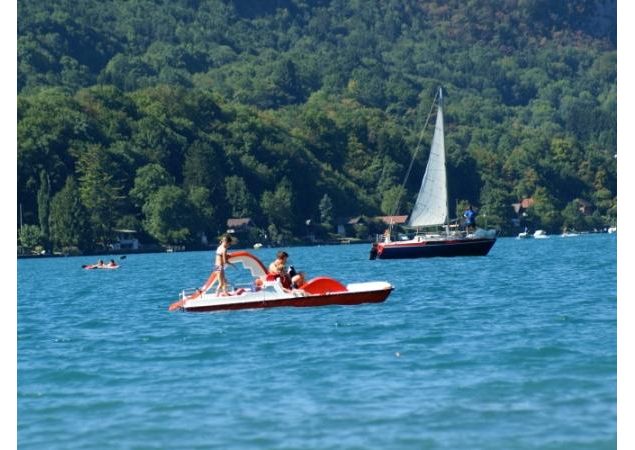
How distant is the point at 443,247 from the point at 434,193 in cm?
1043

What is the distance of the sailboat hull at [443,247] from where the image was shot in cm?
10550

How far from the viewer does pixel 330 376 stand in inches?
1233

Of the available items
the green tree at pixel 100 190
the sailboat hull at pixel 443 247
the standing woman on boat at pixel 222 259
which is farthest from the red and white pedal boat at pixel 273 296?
the green tree at pixel 100 190

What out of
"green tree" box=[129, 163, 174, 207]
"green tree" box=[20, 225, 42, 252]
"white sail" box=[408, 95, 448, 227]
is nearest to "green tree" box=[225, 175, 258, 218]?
"green tree" box=[129, 163, 174, 207]

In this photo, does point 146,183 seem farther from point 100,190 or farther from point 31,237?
point 31,237

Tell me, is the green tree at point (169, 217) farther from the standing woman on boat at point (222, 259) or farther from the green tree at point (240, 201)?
the standing woman on boat at point (222, 259)

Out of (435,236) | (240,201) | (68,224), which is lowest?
(435,236)

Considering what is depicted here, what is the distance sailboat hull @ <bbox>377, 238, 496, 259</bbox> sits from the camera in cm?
10550

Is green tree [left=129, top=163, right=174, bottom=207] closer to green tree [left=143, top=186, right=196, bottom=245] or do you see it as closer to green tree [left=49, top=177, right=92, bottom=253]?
green tree [left=143, top=186, right=196, bottom=245]

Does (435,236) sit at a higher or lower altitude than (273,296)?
higher

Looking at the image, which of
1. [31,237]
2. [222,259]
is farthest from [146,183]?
[222,259]

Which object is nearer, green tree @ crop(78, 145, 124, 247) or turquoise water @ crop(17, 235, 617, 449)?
turquoise water @ crop(17, 235, 617, 449)
